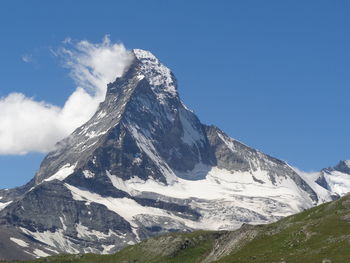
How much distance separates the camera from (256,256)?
165m

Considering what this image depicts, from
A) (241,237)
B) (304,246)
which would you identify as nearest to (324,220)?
(304,246)

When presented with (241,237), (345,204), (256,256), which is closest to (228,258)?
(256,256)

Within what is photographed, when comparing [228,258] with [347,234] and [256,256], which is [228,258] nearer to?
[256,256]

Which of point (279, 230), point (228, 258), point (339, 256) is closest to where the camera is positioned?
point (339, 256)

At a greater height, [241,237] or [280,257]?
[241,237]

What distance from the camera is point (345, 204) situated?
196 meters

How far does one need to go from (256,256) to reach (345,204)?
4148 centimetres

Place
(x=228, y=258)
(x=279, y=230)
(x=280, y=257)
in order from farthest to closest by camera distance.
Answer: (x=279, y=230)
(x=228, y=258)
(x=280, y=257)

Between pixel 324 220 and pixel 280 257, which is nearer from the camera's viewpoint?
pixel 280 257

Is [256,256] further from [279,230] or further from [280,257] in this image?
[279,230]

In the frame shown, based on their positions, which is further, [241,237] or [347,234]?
[241,237]

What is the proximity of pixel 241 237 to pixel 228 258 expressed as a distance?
77.9 ft

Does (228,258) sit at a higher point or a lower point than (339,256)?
higher

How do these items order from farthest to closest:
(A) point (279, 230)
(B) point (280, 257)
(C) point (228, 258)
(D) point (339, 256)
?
1. (A) point (279, 230)
2. (C) point (228, 258)
3. (B) point (280, 257)
4. (D) point (339, 256)
